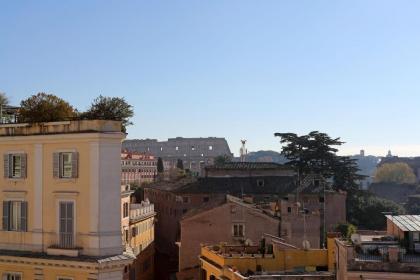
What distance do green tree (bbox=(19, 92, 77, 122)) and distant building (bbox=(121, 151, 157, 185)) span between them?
284ft

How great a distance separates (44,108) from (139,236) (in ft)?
68.9

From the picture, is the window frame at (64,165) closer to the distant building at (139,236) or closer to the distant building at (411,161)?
the distant building at (139,236)

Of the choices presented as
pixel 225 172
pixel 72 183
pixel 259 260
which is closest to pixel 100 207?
pixel 72 183

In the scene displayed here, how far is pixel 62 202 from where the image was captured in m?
24.7

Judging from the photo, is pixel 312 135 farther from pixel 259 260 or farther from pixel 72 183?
pixel 72 183

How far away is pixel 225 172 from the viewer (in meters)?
69.2

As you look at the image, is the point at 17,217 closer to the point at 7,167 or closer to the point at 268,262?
the point at 7,167

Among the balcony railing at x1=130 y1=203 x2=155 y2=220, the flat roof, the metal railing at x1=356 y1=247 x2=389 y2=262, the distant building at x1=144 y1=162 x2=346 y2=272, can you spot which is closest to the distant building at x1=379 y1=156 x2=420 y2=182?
the distant building at x1=144 y1=162 x2=346 y2=272

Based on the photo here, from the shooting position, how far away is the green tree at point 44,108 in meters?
32.3

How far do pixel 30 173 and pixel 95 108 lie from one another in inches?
413

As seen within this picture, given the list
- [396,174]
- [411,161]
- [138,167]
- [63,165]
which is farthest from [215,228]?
[411,161]

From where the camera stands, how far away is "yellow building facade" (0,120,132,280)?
78.2ft

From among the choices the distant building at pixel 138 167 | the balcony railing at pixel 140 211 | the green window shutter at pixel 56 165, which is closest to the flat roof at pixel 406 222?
the green window shutter at pixel 56 165

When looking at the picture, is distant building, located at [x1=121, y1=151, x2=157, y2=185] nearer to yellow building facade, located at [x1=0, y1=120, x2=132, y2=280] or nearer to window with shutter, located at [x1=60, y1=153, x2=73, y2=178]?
yellow building facade, located at [x1=0, y1=120, x2=132, y2=280]
